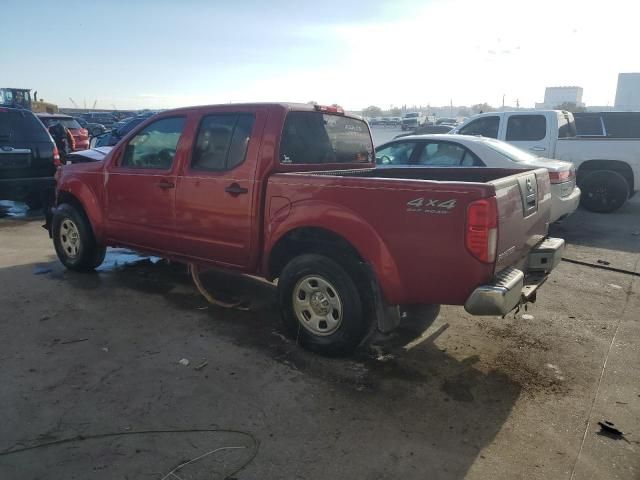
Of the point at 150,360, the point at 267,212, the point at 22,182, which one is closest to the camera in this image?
the point at 150,360

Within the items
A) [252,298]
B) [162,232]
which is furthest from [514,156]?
[162,232]

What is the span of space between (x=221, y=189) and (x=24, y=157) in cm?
638

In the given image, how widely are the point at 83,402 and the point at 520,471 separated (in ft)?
8.83

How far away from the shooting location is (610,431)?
10.1ft

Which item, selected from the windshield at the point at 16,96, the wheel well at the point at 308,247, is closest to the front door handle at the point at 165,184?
the wheel well at the point at 308,247

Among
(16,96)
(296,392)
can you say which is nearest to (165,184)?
(296,392)

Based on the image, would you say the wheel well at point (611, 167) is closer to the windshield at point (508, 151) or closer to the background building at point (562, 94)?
the windshield at point (508, 151)

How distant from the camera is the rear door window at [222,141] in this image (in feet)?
14.7

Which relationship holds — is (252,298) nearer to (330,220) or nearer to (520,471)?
(330,220)

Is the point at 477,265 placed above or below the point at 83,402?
above

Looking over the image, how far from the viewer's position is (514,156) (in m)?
7.57

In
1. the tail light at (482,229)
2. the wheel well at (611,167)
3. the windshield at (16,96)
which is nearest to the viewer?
the tail light at (482,229)

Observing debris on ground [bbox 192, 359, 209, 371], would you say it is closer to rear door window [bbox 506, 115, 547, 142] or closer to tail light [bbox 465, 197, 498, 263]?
tail light [bbox 465, 197, 498, 263]

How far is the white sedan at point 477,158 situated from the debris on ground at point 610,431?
463 cm
